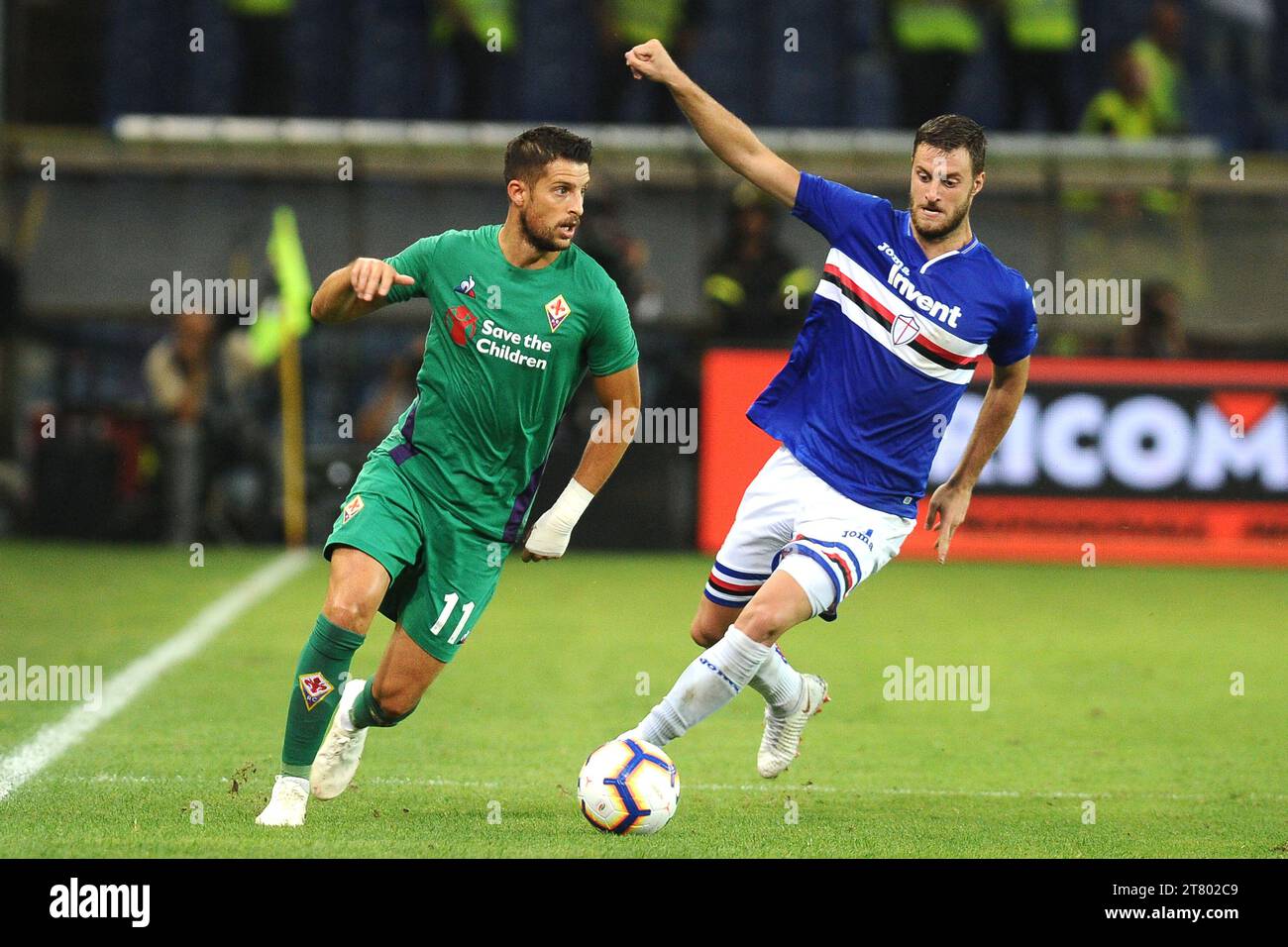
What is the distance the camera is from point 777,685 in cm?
671

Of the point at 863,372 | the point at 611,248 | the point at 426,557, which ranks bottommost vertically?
the point at 426,557

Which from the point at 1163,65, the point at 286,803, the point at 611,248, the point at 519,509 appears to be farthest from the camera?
the point at 1163,65

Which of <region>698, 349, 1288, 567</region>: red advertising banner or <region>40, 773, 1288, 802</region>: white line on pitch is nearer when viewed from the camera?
<region>40, 773, 1288, 802</region>: white line on pitch

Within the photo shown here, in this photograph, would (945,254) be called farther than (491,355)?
Yes

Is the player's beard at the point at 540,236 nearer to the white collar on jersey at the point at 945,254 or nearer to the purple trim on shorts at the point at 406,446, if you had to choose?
the purple trim on shorts at the point at 406,446

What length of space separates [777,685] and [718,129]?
74.2 inches

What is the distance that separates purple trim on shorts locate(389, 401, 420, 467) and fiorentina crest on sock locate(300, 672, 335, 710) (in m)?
0.73

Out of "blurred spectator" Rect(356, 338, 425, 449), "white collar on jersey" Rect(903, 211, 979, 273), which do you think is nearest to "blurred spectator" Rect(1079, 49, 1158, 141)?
"blurred spectator" Rect(356, 338, 425, 449)

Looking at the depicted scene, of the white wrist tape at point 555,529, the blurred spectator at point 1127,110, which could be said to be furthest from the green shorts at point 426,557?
the blurred spectator at point 1127,110

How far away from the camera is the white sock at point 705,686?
19.4 ft

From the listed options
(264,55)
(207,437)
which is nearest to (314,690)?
(207,437)

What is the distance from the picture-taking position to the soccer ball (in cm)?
568

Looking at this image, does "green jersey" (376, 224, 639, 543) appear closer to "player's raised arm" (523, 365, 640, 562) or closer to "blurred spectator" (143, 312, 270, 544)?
"player's raised arm" (523, 365, 640, 562)

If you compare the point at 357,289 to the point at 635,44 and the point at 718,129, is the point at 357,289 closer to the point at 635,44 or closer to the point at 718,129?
the point at 718,129
